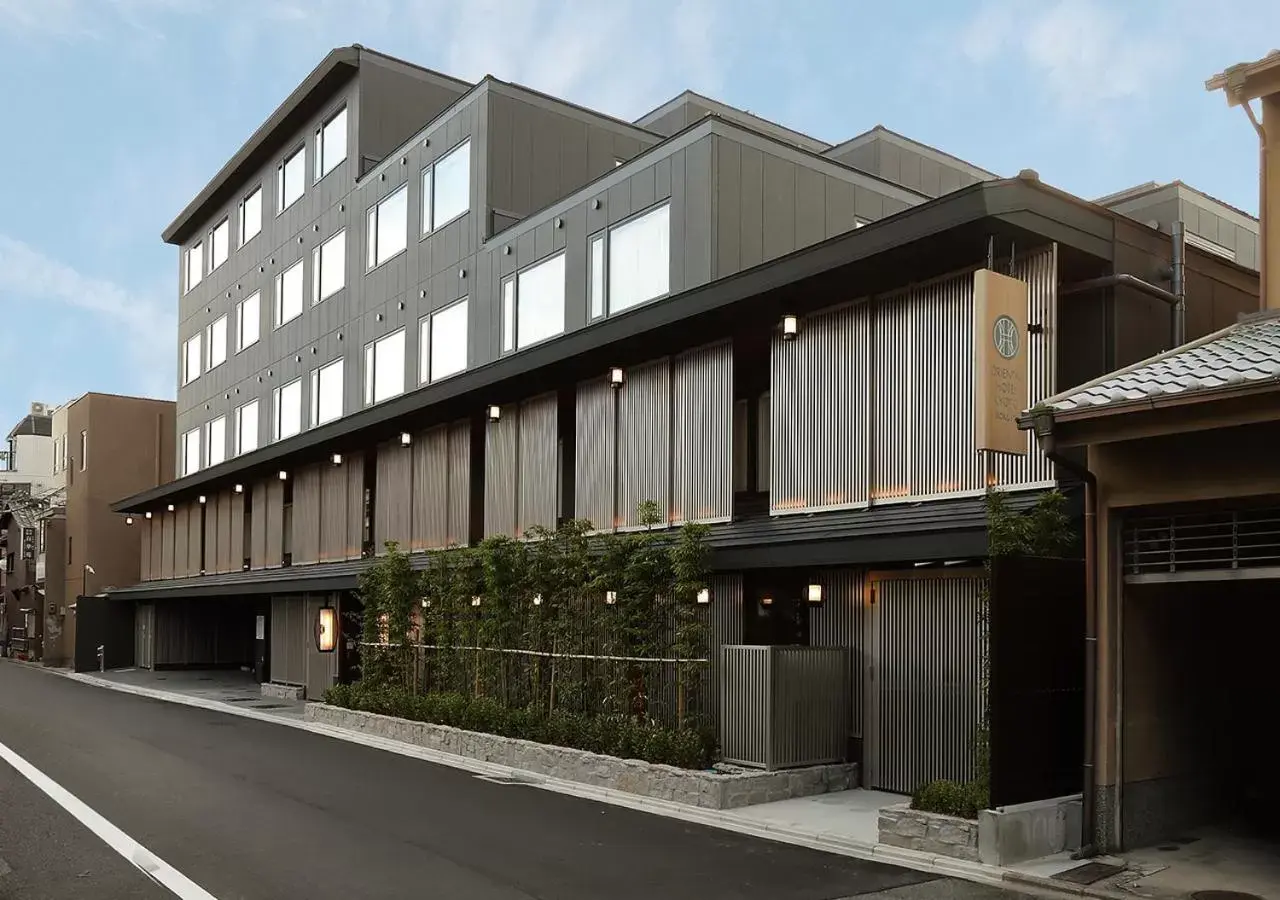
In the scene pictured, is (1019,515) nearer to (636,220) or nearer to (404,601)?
(636,220)

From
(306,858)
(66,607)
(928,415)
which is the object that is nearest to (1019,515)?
(928,415)

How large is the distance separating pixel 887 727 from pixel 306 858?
283 inches

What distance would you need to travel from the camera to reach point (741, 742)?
50.3 feet

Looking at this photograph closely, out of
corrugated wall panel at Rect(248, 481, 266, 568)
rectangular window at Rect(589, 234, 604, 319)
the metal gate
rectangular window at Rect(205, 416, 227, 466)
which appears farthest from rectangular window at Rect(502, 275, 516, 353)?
rectangular window at Rect(205, 416, 227, 466)

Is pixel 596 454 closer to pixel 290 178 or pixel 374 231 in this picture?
pixel 374 231

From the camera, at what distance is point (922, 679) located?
14.7 m

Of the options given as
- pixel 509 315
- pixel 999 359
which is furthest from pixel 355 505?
pixel 999 359

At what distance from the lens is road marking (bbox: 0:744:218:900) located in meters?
10.3

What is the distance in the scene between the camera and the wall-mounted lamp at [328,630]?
93.4 ft

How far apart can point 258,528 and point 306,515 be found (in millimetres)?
4620

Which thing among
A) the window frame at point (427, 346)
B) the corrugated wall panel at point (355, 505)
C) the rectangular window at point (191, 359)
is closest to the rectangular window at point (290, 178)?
the window frame at point (427, 346)

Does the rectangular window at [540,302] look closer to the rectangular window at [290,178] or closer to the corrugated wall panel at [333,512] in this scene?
the corrugated wall panel at [333,512]

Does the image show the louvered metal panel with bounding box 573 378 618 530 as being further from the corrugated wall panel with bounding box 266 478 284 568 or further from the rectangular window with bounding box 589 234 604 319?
the corrugated wall panel with bounding box 266 478 284 568

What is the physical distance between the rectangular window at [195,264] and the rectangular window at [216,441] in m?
6.23
